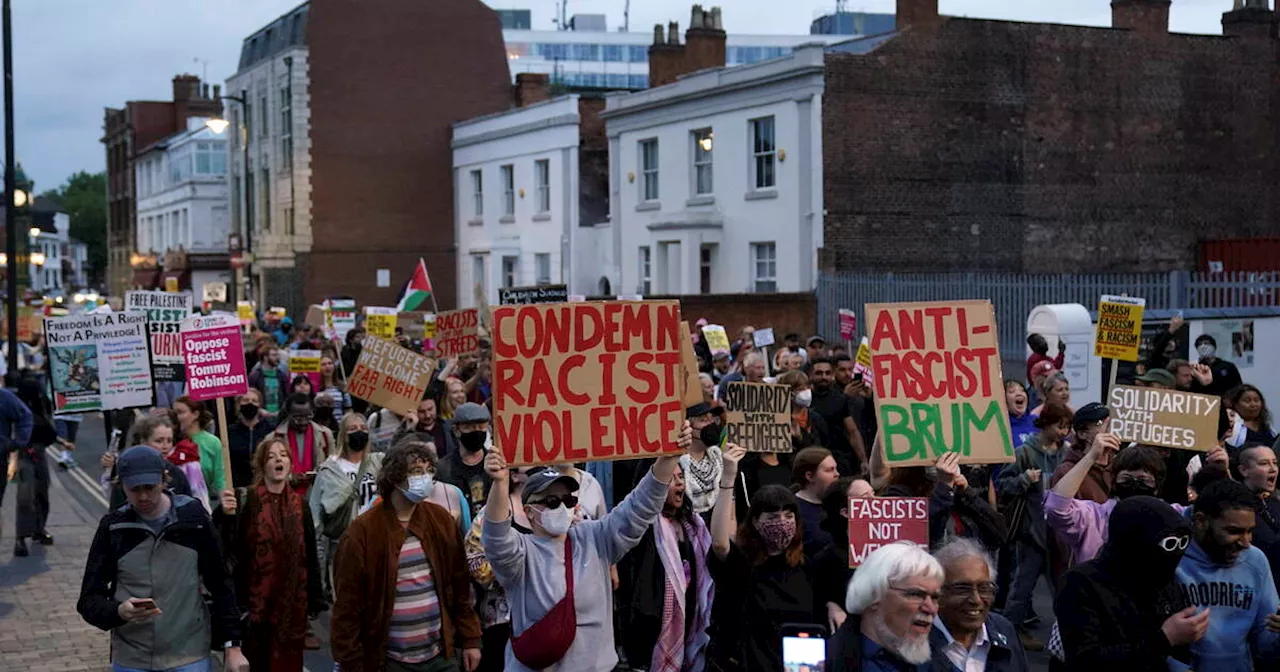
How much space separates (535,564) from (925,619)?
7.20 ft

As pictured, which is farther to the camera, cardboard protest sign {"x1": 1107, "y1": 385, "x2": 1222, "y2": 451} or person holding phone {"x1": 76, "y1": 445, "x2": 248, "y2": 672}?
cardboard protest sign {"x1": 1107, "y1": 385, "x2": 1222, "y2": 451}

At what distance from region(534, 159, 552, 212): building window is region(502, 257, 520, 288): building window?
2.31 m

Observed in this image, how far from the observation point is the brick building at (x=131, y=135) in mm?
83812

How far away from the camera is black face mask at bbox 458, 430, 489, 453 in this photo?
9898 millimetres

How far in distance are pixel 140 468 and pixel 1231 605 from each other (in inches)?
185

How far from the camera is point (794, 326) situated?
31453mm

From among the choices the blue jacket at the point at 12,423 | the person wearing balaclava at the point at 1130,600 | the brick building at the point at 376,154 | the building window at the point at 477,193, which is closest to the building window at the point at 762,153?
the building window at the point at 477,193

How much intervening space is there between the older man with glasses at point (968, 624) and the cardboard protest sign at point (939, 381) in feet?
9.12

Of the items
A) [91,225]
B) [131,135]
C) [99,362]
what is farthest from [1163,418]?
[91,225]

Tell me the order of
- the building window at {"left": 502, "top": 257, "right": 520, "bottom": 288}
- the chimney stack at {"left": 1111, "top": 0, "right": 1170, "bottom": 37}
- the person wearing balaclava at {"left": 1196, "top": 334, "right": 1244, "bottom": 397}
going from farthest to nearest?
the building window at {"left": 502, "top": 257, "right": 520, "bottom": 288}, the chimney stack at {"left": 1111, "top": 0, "right": 1170, "bottom": 37}, the person wearing balaclava at {"left": 1196, "top": 334, "right": 1244, "bottom": 397}

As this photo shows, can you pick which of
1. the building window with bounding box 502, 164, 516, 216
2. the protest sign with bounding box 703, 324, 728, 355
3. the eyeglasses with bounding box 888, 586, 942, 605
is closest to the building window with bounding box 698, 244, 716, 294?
the building window with bounding box 502, 164, 516, 216

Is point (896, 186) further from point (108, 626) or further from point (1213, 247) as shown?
point (108, 626)

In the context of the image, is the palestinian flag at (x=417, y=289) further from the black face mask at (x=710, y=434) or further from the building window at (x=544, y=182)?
the black face mask at (x=710, y=434)

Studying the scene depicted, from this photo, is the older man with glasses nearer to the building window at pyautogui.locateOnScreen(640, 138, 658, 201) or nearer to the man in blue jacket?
the man in blue jacket
